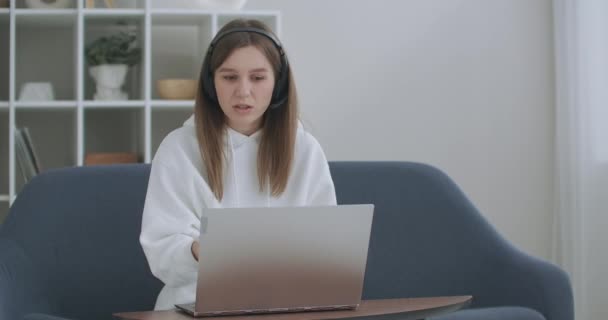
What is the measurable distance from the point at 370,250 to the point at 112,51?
1245 mm

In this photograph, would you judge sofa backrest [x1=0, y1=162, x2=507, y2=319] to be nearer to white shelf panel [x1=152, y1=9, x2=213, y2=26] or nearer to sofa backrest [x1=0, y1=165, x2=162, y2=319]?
sofa backrest [x1=0, y1=165, x2=162, y2=319]

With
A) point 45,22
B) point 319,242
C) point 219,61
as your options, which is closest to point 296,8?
point 45,22

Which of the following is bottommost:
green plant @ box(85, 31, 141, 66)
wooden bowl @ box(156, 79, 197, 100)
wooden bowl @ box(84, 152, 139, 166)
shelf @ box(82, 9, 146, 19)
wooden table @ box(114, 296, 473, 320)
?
wooden table @ box(114, 296, 473, 320)

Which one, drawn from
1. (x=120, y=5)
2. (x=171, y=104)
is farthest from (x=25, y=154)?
(x=120, y=5)

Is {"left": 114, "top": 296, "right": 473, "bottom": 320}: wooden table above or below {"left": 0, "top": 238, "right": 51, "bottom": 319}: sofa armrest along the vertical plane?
above

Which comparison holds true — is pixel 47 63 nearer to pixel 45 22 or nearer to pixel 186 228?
pixel 45 22

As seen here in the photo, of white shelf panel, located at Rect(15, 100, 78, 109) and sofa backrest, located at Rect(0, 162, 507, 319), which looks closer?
sofa backrest, located at Rect(0, 162, 507, 319)

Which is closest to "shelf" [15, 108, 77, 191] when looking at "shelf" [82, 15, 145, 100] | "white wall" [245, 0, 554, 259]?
"shelf" [82, 15, 145, 100]

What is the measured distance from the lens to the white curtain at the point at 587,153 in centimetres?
365

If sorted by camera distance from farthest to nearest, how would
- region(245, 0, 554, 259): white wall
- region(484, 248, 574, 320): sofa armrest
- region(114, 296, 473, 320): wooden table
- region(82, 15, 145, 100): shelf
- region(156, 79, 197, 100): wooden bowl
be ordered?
region(245, 0, 554, 259): white wall
region(82, 15, 145, 100): shelf
region(156, 79, 197, 100): wooden bowl
region(484, 248, 574, 320): sofa armrest
region(114, 296, 473, 320): wooden table

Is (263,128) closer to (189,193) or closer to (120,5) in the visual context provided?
(189,193)

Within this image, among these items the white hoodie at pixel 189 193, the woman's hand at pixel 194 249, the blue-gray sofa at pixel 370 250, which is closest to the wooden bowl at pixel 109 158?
the blue-gray sofa at pixel 370 250

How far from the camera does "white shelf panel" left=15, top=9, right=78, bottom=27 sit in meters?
3.31

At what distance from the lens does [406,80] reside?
3.86m
